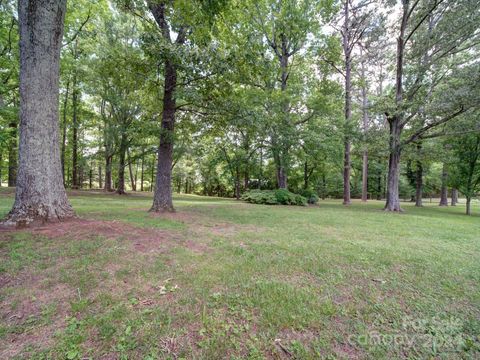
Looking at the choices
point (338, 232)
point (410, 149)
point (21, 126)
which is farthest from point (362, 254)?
point (410, 149)

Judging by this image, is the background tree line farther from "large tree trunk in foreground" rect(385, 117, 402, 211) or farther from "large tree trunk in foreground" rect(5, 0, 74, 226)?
"large tree trunk in foreground" rect(5, 0, 74, 226)

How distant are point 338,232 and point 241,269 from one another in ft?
12.5

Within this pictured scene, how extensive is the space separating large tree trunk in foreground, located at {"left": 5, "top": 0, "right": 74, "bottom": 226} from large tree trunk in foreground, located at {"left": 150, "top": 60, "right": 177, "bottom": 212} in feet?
10.1

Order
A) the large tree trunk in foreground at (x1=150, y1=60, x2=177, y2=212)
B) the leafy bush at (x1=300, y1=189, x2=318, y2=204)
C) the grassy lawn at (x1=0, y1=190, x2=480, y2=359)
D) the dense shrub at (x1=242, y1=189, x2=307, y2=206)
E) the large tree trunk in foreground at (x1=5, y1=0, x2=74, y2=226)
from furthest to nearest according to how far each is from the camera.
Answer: the leafy bush at (x1=300, y1=189, x2=318, y2=204), the dense shrub at (x1=242, y1=189, x2=307, y2=206), the large tree trunk in foreground at (x1=150, y1=60, x2=177, y2=212), the large tree trunk in foreground at (x1=5, y1=0, x2=74, y2=226), the grassy lawn at (x1=0, y1=190, x2=480, y2=359)

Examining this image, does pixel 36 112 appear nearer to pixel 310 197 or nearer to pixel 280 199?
pixel 280 199

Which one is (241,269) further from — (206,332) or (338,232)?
(338,232)

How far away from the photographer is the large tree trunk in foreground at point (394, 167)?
40.3 ft

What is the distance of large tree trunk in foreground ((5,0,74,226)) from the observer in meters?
4.16

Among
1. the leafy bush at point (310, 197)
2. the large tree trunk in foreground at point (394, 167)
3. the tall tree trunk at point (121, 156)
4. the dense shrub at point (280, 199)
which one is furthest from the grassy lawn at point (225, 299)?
the tall tree trunk at point (121, 156)

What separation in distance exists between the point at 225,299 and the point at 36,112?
17.0ft

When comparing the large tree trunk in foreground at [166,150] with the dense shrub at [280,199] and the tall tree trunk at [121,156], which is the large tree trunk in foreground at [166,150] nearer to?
the dense shrub at [280,199]

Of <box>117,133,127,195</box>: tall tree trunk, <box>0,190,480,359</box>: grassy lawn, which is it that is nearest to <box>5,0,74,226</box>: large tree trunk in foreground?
<box>0,190,480,359</box>: grassy lawn

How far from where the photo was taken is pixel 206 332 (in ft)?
6.52

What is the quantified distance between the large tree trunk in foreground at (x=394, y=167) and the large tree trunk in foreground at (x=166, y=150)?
1241cm
